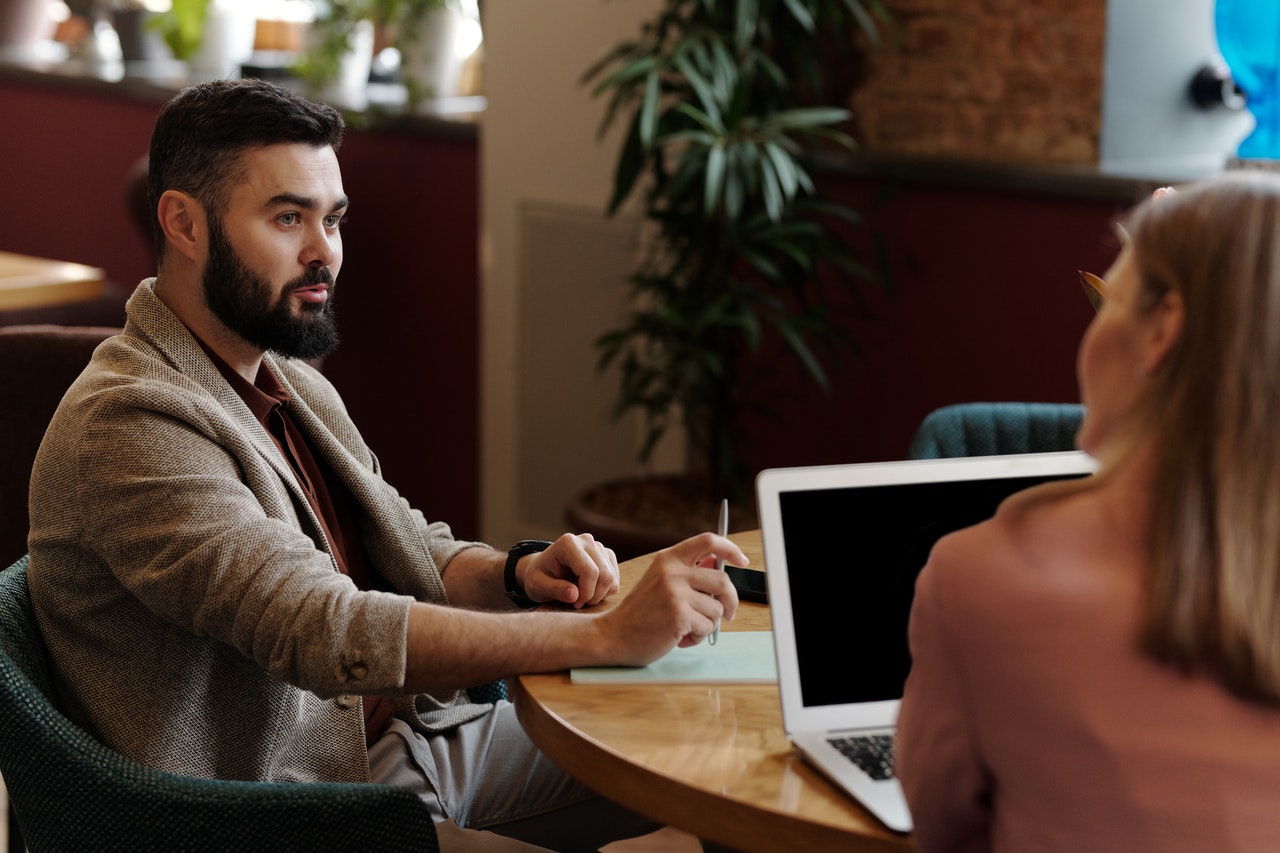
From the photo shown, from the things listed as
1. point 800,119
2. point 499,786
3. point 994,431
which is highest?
point 800,119

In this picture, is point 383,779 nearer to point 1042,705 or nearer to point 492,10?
point 1042,705

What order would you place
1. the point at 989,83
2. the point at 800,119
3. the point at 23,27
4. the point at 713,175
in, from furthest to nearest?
the point at 23,27
the point at 989,83
the point at 800,119
the point at 713,175

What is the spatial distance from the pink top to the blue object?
229 cm

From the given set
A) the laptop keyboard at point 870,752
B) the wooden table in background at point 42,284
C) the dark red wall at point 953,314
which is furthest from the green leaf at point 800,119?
the laptop keyboard at point 870,752

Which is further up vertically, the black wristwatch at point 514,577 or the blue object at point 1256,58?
the blue object at point 1256,58

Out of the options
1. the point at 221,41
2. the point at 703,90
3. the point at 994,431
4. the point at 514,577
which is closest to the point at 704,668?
the point at 514,577

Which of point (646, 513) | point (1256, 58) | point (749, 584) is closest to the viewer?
point (749, 584)

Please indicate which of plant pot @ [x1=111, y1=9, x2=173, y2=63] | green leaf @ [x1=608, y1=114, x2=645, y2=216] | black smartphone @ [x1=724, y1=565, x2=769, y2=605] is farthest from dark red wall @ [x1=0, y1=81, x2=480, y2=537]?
black smartphone @ [x1=724, y1=565, x2=769, y2=605]

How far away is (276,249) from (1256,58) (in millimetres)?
2061

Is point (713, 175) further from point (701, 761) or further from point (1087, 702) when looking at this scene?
point (1087, 702)

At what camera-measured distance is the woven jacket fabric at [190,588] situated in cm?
150

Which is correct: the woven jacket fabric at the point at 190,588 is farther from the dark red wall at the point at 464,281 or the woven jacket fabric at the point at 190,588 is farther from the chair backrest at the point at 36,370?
the dark red wall at the point at 464,281

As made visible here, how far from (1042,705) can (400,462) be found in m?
3.97

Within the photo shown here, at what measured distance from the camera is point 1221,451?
909 mm
